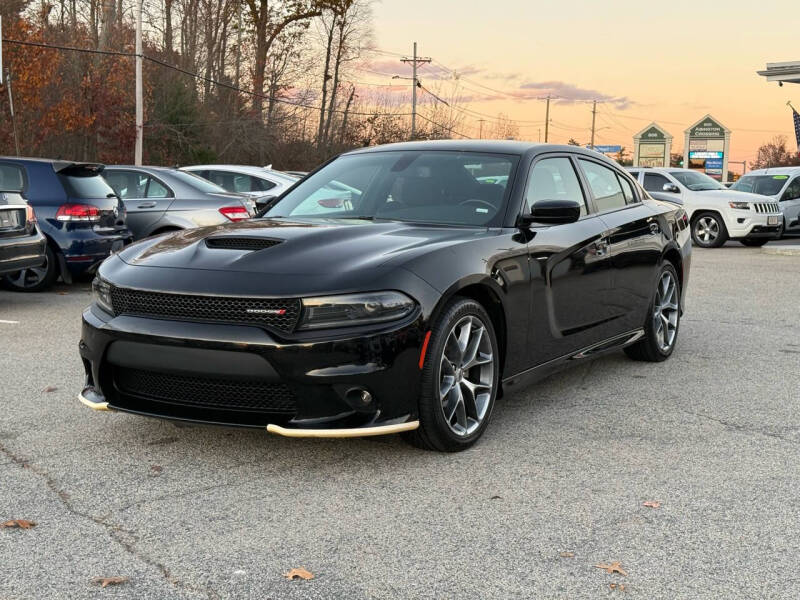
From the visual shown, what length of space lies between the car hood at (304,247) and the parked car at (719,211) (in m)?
15.6

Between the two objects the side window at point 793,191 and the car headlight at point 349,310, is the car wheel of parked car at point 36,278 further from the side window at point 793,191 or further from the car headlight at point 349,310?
the side window at point 793,191

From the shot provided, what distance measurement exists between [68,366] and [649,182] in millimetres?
16515

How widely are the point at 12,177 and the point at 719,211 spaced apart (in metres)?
14.5

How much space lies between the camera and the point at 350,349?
13.5 ft

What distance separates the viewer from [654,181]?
20.9m

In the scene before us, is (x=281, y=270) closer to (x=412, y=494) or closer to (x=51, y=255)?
(x=412, y=494)

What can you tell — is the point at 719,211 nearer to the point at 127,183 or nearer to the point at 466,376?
the point at 127,183

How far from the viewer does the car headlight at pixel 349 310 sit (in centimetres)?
415

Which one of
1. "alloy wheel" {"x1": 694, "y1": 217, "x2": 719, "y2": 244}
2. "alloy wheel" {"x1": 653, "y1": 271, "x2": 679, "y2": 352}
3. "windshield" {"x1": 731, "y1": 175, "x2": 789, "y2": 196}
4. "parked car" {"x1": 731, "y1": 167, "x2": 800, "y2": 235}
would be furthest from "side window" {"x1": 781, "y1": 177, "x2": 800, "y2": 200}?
"alloy wheel" {"x1": 653, "y1": 271, "x2": 679, "y2": 352}

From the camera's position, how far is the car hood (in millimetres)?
4344

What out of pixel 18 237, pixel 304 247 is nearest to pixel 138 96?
pixel 18 237

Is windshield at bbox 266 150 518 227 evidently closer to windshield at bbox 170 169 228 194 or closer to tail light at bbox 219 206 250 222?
tail light at bbox 219 206 250 222

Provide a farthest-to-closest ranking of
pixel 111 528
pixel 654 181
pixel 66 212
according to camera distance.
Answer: pixel 654 181 → pixel 66 212 → pixel 111 528

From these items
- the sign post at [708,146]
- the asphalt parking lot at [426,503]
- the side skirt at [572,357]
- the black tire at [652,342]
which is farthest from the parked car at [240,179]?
the sign post at [708,146]
